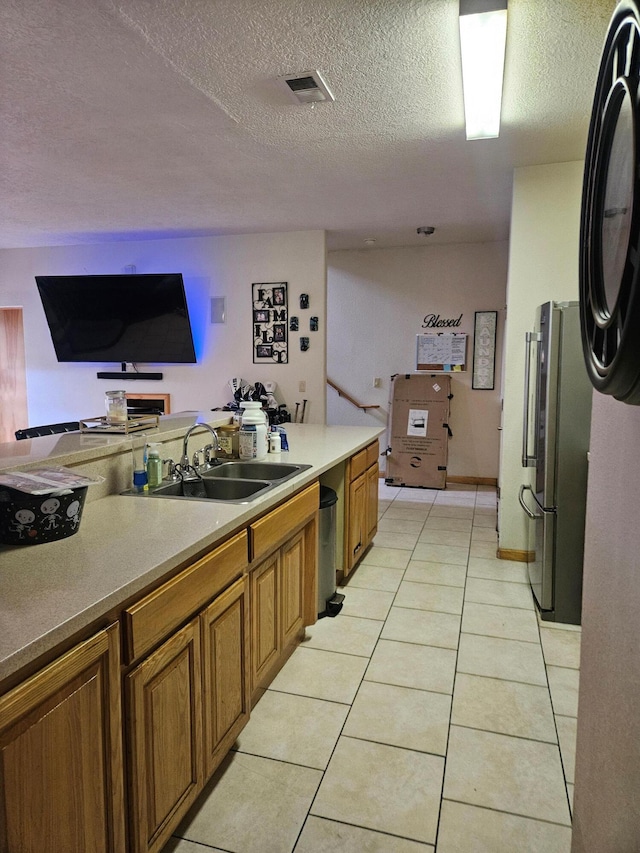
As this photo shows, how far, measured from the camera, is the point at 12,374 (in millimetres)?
6895

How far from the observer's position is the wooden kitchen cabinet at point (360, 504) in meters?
3.27

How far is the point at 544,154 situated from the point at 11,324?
20.0 ft

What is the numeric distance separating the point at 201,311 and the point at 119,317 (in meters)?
0.86

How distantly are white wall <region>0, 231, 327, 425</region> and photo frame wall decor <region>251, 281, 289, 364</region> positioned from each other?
2.4 inches

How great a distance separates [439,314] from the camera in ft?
19.8

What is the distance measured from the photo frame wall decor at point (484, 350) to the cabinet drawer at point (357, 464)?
286 cm

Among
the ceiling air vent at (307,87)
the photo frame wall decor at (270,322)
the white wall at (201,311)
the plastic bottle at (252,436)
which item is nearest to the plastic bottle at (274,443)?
the plastic bottle at (252,436)

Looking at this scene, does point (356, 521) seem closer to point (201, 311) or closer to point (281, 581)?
point (281, 581)

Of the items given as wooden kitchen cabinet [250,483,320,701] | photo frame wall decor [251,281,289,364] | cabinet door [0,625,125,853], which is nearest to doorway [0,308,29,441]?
photo frame wall decor [251,281,289,364]

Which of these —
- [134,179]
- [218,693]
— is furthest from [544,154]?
[218,693]

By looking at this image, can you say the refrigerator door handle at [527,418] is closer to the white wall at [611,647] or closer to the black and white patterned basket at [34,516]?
the white wall at [611,647]

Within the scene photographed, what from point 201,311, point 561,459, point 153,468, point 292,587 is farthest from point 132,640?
point 201,311

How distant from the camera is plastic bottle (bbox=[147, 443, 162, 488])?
86.8 inches

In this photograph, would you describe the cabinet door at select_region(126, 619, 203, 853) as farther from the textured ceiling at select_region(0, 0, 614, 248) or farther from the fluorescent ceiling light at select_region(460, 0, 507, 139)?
the fluorescent ceiling light at select_region(460, 0, 507, 139)
